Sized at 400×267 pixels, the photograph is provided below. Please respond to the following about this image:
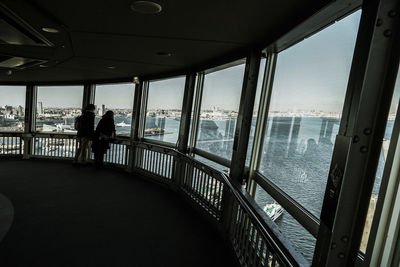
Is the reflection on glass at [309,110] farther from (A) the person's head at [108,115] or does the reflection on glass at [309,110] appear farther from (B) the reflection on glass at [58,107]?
(B) the reflection on glass at [58,107]

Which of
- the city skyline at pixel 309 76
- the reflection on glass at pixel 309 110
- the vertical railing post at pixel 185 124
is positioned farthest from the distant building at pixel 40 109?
the reflection on glass at pixel 309 110

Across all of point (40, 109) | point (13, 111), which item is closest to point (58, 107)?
point (40, 109)

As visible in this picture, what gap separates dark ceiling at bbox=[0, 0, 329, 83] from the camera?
6.18ft

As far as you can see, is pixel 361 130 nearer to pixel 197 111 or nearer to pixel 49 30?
pixel 49 30

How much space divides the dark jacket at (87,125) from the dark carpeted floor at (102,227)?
4.27ft

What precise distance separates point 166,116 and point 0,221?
332 cm

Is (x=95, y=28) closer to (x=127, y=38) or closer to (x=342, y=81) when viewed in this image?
(x=127, y=38)

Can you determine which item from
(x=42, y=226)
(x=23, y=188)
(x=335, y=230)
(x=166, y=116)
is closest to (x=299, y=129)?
(x=335, y=230)

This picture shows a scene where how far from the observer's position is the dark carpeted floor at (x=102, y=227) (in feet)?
8.39

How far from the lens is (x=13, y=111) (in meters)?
7.23

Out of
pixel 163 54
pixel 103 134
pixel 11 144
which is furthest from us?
pixel 11 144

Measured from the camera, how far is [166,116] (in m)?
5.40

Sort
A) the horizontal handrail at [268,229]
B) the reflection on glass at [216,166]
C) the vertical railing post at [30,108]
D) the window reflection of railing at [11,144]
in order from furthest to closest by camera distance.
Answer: the vertical railing post at [30,108] < the window reflection of railing at [11,144] < the reflection on glass at [216,166] < the horizontal handrail at [268,229]

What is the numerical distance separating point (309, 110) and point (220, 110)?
6.25 ft
